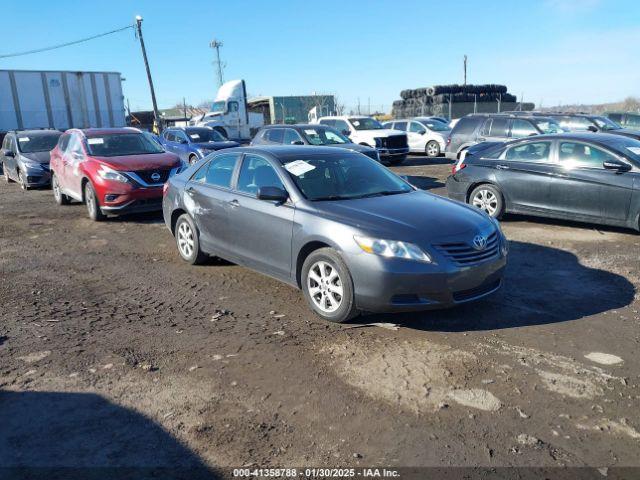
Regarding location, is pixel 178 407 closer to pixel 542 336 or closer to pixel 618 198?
pixel 542 336

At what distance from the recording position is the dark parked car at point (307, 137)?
46.9 feet

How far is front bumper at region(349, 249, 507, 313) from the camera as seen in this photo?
4.43 metres

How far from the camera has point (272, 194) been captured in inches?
207

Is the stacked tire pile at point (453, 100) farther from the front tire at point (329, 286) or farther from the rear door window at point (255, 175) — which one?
the front tire at point (329, 286)

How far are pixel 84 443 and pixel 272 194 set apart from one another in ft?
9.18

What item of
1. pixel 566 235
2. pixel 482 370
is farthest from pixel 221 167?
pixel 566 235

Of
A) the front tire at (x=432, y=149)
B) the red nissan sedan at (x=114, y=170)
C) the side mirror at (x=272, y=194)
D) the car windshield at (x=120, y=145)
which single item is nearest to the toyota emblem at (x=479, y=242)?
the side mirror at (x=272, y=194)

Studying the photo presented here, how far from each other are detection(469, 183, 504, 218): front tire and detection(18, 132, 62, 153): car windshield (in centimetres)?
1192

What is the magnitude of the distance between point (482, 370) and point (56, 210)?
34.0ft

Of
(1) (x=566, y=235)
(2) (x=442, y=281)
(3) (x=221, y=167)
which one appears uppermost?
(3) (x=221, y=167)

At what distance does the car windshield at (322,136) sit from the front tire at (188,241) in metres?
7.77

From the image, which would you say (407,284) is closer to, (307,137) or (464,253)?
(464,253)

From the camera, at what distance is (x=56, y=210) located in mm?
11594

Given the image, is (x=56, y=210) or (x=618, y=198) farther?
(x=56, y=210)
